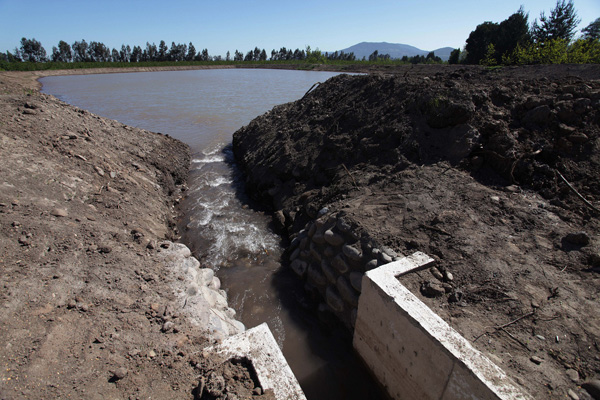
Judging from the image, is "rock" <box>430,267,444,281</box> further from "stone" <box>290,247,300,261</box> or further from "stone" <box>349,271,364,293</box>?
"stone" <box>290,247,300,261</box>

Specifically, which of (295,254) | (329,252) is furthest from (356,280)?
(295,254)

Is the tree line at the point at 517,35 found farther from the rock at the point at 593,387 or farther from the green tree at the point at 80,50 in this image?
the green tree at the point at 80,50

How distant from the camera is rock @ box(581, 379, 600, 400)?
2.24 meters

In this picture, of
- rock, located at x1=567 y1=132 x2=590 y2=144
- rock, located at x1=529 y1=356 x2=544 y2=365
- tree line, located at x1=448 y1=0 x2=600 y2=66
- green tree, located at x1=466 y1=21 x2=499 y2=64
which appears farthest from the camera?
green tree, located at x1=466 y1=21 x2=499 y2=64

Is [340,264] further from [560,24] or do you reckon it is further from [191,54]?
[191,54]

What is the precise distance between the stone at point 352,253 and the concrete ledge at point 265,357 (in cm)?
171

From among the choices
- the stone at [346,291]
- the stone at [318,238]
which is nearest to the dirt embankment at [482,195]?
the stone at [318,238]

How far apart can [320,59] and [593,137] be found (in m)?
86.6

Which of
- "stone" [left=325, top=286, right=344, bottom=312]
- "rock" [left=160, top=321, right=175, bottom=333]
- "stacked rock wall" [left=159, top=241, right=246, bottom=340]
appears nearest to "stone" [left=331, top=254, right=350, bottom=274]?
"stone" [left=325, top=286, right=344, bottom=312]

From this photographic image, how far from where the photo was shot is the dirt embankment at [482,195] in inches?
113

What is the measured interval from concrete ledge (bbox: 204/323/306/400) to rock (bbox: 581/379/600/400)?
225cm

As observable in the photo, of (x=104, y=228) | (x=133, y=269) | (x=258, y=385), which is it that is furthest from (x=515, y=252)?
(x=104, y=228)

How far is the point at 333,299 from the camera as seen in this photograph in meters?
4.51

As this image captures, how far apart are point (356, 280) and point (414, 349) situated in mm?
1285
